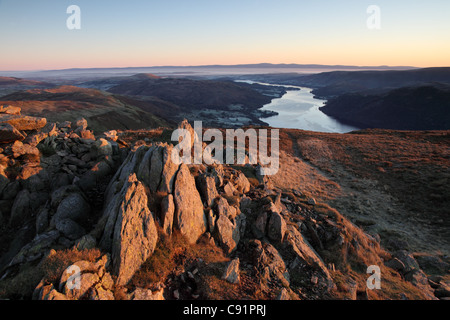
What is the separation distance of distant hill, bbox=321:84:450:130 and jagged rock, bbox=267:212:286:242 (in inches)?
7484

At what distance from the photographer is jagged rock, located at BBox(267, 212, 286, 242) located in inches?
547

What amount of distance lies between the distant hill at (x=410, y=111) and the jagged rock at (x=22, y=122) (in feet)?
661

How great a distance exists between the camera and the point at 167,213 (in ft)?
39.1

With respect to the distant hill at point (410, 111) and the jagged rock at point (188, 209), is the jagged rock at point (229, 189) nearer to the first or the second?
the jagged rock at point (188, 209)

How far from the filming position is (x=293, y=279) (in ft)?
39.1

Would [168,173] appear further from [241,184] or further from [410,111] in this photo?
[410,111]

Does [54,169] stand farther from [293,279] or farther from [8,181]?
[293,279]

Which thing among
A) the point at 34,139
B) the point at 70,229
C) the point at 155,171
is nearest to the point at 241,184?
the point at 155,171

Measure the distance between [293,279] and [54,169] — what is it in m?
18.0

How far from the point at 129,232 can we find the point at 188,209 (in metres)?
3.38

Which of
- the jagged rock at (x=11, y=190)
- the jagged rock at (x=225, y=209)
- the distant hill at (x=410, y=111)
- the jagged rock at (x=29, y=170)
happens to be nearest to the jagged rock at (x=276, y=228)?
the jagged rock at (x=225, y=209)

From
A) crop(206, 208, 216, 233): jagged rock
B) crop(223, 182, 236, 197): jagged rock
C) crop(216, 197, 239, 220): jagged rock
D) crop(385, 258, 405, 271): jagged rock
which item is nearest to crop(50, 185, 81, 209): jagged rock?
crop(206, 208, 216, 233): jagged rock

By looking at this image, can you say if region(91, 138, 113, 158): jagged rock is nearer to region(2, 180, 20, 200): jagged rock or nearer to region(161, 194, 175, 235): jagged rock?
region(2, 180, 20, 200): jagged rock
